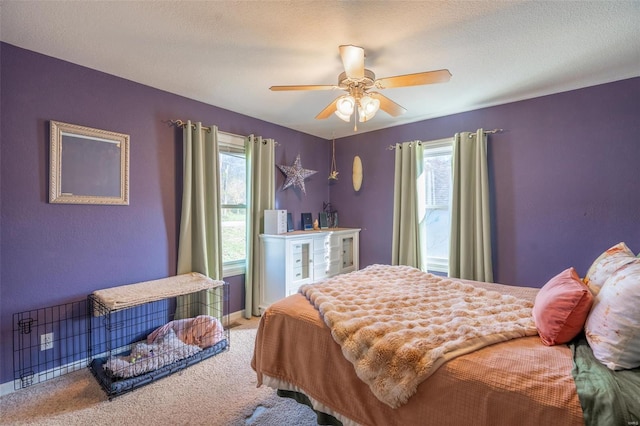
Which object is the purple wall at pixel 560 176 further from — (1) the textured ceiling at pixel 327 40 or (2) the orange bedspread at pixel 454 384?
(2) the orange bedspread at pixel 454 384

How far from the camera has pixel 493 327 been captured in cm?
144

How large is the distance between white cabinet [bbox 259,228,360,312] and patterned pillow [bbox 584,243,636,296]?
99.2 inches

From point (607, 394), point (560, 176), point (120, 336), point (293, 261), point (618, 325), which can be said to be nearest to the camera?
point (607, 394)

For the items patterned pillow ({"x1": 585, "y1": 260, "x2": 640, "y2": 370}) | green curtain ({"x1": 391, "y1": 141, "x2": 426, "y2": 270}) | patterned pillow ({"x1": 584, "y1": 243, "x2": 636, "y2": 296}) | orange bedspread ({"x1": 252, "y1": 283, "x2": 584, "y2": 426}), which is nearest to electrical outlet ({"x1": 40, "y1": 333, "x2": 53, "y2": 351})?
orange bedspread ({"x1": 252, "y1": 283, "x2": 584, "y2": 426})

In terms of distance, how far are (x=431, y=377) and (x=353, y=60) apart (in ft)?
5.83

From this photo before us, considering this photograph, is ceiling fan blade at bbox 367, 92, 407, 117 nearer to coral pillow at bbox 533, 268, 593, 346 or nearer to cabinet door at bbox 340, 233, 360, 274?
coral pillow at bbox 533, 268, 593, 346

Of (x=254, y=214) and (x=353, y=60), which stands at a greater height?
(x=353, y=60)

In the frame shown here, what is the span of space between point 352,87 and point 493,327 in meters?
1.76

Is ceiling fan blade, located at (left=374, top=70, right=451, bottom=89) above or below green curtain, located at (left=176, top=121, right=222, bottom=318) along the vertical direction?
above

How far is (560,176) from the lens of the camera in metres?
2.88

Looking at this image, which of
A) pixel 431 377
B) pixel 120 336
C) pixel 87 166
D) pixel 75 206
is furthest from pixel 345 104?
pixel 120 336

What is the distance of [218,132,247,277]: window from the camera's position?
3433 mm

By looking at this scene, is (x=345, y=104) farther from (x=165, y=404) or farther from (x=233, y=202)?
(x=165, y=404)

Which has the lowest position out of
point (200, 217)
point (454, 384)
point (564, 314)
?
point (454, 384)
